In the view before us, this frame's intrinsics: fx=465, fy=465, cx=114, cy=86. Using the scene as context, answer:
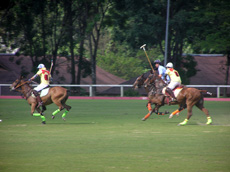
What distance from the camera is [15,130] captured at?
43.6 ft

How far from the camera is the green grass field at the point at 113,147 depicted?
814 cm

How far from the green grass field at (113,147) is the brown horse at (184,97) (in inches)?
20.8

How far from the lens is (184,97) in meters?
15.2

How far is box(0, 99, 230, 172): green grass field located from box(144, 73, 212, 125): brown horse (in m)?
0.53

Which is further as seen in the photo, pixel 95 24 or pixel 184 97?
pixel 95 24

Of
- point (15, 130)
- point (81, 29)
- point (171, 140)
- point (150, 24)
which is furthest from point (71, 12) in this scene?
point (171, 140)

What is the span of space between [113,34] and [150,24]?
4.01m

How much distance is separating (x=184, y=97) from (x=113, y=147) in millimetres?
5575

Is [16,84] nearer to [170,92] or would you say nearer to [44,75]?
[44,75]

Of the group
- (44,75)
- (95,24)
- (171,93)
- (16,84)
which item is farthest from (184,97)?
(95,24)

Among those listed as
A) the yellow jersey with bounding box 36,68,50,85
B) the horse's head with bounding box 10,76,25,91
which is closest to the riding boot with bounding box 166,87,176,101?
the yellow jersey with bounding box 36,68,50,85

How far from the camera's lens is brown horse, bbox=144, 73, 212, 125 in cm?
1484

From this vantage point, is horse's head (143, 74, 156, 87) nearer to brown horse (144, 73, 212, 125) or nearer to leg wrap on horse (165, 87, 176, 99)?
brown horse (144, 73, 212, 125)

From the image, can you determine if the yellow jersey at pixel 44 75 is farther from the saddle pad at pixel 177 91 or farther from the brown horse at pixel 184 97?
the saddle pad at pixel 177 91
